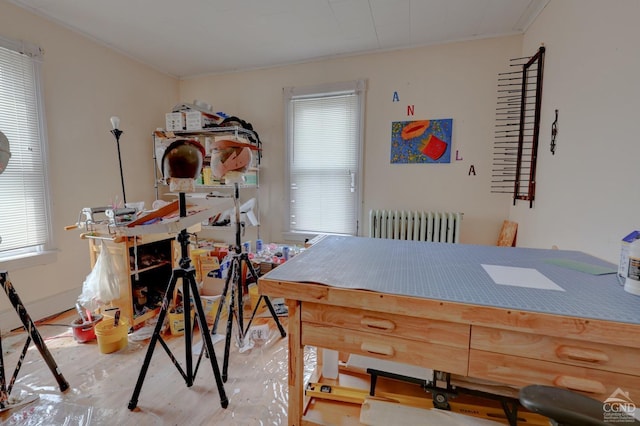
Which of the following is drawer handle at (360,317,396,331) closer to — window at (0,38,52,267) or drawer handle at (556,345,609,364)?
drawer handle at (556,345,609,364)

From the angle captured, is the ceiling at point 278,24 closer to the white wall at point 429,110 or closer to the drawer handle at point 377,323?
the white wall at point 429,110

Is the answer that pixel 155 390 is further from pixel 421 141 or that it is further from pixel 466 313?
pixel 421 141

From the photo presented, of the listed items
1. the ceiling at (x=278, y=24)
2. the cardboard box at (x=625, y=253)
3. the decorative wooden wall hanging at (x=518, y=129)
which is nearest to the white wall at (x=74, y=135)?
the ceiling at (x=278, y=24)

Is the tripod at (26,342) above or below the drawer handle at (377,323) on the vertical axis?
below

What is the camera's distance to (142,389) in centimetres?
165

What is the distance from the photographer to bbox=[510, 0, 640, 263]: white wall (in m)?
1.25

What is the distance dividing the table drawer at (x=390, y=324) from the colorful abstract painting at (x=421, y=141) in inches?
92.7

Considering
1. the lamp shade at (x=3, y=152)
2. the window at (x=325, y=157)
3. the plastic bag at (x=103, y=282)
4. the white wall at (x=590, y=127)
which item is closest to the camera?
the white wall at (x=590, y=127)

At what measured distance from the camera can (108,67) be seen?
2926 millimetres

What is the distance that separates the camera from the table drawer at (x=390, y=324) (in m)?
0.85

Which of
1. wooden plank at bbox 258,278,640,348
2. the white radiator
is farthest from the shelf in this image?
the white radiator

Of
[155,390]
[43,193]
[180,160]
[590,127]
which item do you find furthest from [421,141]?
[43,193]

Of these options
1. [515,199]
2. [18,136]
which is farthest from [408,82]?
[18,136]

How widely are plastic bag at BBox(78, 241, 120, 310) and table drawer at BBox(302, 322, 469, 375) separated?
1.87 metres
